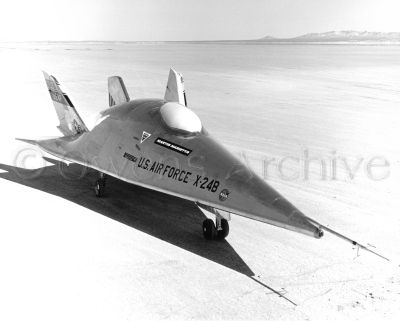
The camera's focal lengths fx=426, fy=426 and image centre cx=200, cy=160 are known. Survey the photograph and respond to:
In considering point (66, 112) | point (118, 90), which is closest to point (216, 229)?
point (66, 112)

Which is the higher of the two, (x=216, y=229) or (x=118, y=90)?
(x=118, y=90)

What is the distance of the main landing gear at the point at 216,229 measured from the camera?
8664 mm

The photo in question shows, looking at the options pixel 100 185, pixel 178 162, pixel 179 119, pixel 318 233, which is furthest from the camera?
pixel 100 185

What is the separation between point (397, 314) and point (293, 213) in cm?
211

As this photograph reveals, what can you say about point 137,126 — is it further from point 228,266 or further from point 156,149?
point 228,266

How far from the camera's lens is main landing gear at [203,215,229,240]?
28.4 ft

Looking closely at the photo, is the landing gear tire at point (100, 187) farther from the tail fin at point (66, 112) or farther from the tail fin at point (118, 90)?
the tail fin at point (118, 90)

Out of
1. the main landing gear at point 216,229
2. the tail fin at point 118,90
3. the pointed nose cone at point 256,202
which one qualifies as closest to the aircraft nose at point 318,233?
the pointed nose cone at point 256,202

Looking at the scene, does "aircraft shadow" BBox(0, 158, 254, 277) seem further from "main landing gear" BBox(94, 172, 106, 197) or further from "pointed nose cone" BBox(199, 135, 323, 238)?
"pointed nose cone" BBox(199, 135, 323, 238)

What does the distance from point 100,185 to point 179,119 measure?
2902 millimetres

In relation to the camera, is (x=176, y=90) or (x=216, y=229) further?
(x=176, y=90)

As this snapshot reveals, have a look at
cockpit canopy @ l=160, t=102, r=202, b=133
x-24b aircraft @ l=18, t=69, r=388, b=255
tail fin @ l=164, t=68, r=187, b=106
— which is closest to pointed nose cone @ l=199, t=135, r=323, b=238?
x-24b aircraft @ l=18, t=69, r=388, b=255

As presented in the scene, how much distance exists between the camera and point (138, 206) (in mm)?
10406

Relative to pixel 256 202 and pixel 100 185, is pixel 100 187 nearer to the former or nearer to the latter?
pixel 100 185
